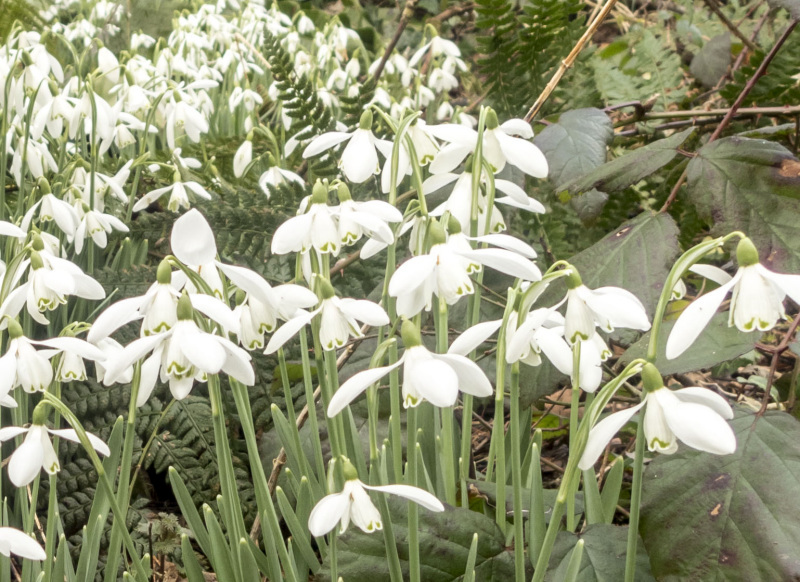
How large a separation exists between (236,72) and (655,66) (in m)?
1.40

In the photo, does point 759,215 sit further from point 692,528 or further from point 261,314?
point 261,314

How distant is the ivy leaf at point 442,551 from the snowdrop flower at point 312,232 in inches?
12.1

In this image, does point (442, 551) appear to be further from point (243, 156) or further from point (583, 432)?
point (243, 156)

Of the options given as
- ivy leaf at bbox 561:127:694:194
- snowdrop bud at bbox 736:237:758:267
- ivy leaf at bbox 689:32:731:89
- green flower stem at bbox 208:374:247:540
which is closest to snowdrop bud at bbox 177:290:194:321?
green flower stem at bbox 208:374:247:540

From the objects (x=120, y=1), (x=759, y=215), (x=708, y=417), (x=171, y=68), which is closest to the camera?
(x=708, y=417)

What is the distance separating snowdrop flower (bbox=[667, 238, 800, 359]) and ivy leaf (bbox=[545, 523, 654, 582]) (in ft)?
0.97

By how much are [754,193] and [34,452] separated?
928 millimetres

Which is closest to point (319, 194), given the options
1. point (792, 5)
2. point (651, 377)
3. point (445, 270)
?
point (445, 270)

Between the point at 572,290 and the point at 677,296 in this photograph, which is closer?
the point at 572,290

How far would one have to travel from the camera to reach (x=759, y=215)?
3.64 feet

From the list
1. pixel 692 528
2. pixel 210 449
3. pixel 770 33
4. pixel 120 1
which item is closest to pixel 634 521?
pixel 692 528

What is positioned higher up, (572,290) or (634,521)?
(572,290)

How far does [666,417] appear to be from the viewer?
2.06 ft

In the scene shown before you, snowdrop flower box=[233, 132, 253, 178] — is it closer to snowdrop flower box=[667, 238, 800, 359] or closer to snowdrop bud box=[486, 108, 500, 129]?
snowdrop bud box=[486, 108, 500, 129]
